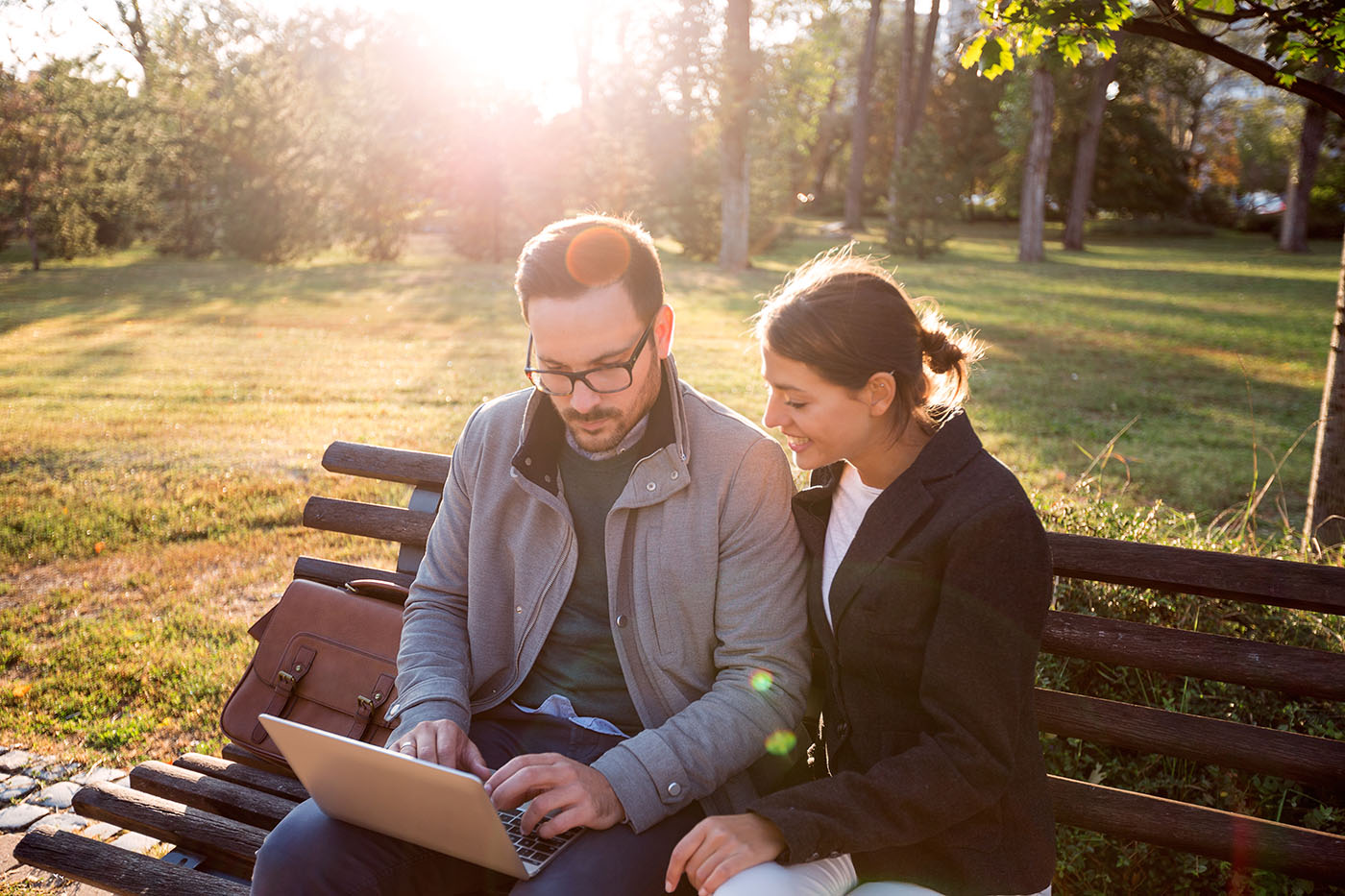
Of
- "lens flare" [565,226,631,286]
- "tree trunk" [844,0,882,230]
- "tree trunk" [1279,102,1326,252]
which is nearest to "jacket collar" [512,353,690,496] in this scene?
"lens flare" [565,226,631,286]

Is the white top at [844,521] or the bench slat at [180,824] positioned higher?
the white top at [844,521]

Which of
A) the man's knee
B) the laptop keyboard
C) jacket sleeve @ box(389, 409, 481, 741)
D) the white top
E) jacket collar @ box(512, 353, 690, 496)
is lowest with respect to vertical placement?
the man's knee

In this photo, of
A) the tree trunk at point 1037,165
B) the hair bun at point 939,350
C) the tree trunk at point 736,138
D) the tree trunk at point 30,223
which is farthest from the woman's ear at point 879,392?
the tree trunk at point 30,223

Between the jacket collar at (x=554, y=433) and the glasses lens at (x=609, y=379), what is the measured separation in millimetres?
139

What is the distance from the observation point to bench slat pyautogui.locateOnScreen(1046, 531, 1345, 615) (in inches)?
94.7

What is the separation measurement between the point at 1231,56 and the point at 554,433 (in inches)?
119

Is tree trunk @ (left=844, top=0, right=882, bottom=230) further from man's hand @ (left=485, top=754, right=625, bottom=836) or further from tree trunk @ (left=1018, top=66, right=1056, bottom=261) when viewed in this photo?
man's hand @ (left=485, top=754, right=625, bottom=836)

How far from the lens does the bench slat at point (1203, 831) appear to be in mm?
2424

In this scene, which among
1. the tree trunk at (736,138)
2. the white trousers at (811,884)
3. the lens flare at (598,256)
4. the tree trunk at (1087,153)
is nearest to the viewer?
the white trousers at (811,884)

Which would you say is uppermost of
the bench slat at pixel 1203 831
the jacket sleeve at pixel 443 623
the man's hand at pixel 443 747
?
the jacket sleeve at pixel 443 623

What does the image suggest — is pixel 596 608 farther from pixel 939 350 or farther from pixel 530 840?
pixel 939 350

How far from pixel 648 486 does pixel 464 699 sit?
0.77 m

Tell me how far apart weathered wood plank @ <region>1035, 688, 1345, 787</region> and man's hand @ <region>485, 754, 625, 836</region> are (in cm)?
125

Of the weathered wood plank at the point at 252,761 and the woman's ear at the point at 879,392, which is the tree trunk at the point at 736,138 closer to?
the weathered wood plank at the point at 252,761
